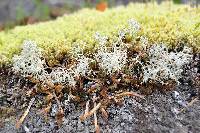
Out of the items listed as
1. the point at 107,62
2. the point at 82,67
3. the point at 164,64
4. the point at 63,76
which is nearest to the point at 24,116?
the point at 63,76

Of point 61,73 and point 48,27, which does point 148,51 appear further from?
point 48,27

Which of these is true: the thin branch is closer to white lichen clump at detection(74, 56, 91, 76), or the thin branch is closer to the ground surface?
the ground surface

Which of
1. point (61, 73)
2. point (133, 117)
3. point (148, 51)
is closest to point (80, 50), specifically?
point (61, 73)

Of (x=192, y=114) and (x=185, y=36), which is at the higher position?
(x=185, y=36)

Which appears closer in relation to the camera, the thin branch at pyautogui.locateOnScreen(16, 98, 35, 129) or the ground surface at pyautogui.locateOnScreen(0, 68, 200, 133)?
the ground surface at pyautogui.locateOnScreen(0, 68, 200, 133)

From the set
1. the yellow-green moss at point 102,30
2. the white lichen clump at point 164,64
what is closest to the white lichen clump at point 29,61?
the yellow-green moss at point 102,30

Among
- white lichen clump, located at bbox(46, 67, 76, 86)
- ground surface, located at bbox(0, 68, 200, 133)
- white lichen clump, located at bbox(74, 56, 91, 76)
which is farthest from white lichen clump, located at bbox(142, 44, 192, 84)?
white lichen clump, located at bbox(46, 67, 76, 86)
